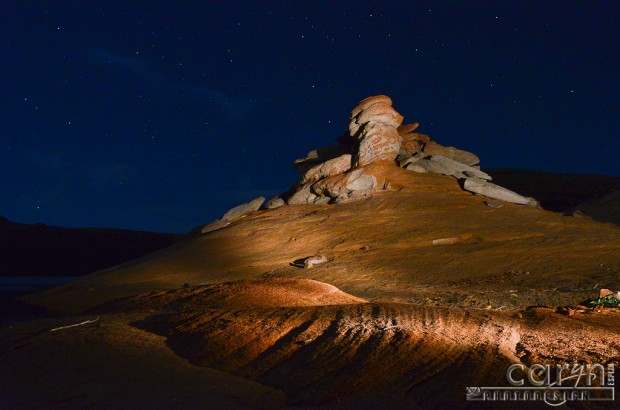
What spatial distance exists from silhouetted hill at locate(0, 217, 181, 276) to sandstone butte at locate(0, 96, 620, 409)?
43171 mm

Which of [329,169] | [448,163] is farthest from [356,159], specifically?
[448,163]

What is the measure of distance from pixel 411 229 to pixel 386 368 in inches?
720

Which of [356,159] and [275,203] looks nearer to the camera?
[275,203]

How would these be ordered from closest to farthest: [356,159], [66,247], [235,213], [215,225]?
[215,225]
[356,159]
[235,213]
[66,247]

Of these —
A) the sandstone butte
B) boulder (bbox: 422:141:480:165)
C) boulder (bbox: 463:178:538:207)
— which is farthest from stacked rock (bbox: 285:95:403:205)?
boulder (bbox: 463:178:538:207)

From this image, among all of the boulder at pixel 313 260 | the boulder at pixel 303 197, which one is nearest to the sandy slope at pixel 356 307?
the boulder at pixel 313 260

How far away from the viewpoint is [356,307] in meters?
9.96

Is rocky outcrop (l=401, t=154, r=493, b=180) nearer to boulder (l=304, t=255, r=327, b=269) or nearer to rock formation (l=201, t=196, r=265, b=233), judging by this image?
rock formation (l=201, t=196, r=265, b=233)

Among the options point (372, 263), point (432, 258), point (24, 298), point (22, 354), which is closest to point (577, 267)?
point (432, 258)

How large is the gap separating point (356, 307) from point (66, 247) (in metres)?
71.9

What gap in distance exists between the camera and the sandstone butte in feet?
20.2

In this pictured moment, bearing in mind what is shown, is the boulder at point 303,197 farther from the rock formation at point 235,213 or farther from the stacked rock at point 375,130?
the stacked rock at point 375,130

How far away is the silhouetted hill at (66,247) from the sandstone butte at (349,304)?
142ft

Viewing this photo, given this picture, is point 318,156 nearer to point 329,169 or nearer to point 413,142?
point 329,169
